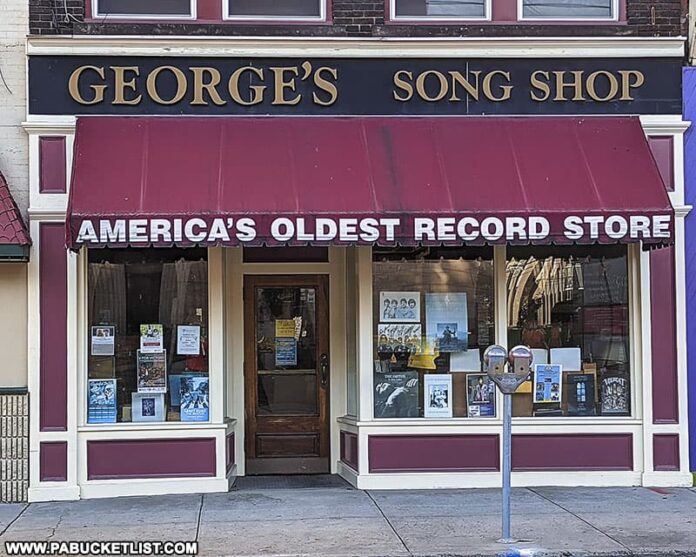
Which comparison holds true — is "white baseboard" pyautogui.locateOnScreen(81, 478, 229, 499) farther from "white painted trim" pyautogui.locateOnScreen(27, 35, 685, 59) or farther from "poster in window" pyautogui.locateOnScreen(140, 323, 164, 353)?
"white painted trim" pyautogui.locateOnScreen(27, 35, 685, 59)

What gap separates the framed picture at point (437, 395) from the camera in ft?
33.6

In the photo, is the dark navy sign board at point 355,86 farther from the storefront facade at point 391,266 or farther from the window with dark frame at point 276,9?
the window with dark frame at point 276,9

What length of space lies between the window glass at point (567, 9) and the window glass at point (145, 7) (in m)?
3.50

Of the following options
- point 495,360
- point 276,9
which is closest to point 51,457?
point 495,360

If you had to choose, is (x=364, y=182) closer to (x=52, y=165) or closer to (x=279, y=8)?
(x=279, y=8)

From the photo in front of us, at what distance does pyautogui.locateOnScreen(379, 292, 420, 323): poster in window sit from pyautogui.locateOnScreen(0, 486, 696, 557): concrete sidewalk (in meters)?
1.73

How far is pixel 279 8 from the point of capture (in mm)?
10281

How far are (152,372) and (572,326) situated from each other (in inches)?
169

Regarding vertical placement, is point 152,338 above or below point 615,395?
above

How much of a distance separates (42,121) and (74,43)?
2.73 feet

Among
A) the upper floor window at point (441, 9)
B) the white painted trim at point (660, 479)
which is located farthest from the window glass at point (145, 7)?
the white painted trim at point (660, 479)

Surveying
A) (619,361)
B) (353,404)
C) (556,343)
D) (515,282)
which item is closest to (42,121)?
(353,404)

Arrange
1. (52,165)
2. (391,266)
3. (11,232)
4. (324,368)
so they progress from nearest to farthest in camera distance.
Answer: (11,232), (52,165), (391,266), (324,368)

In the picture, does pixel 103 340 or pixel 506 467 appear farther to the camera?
pixel 103 340
